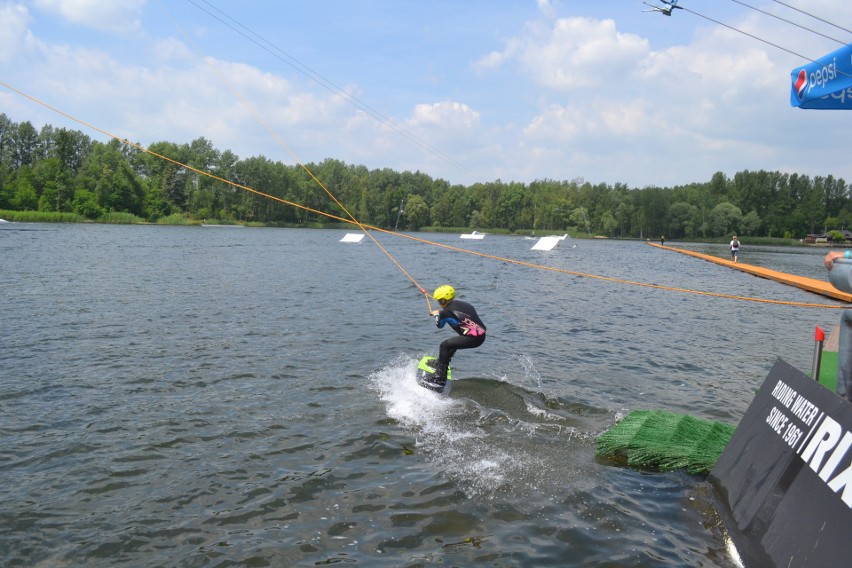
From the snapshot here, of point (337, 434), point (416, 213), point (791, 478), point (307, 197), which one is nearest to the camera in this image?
point (791, 478)

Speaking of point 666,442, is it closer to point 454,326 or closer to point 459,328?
point 459,328

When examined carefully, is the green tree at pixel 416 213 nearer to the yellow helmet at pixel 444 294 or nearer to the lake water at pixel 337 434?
the lake water at pixel 337 434

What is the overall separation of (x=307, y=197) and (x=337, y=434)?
16035cm

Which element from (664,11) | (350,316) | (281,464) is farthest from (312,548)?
(350,316)

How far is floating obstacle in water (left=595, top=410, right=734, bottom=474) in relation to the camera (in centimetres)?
918

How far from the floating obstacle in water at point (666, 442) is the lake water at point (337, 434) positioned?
1.03 feet

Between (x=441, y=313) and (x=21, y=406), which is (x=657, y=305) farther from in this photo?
(x=21, y=406)

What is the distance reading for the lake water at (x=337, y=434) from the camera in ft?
23.1

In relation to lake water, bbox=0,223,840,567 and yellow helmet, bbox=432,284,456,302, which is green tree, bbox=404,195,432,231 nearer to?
lake water, bbox=0,223,840,567

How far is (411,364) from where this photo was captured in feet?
51.5

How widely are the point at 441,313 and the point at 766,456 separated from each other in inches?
275

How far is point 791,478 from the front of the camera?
5.72 meters

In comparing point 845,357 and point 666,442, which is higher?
point 845,357

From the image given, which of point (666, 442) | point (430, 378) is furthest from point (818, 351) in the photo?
point (430, 378)
